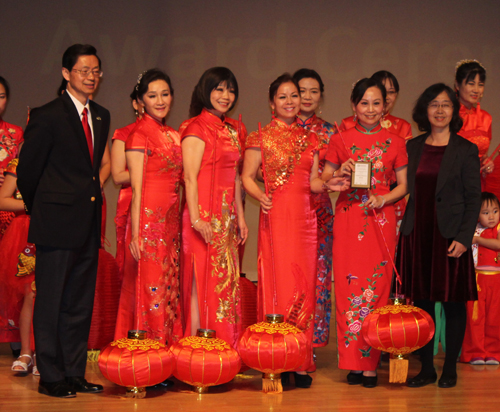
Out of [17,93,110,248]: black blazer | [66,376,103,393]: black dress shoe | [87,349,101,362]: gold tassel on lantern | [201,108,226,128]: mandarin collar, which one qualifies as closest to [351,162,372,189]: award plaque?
[201,108,226,128]: mandarin collar

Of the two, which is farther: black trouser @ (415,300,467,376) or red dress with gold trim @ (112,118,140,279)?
red dress with gold trim @ (112,118,140,279)

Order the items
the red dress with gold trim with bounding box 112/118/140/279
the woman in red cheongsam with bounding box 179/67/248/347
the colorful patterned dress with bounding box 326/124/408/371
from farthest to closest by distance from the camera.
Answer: the red dress with gold trim with bounding box 112/118/140/279, the colorful patterned dress with bounding box 326/124/408/371, the woman in red cheongsam with bounding box 179/67/248/347

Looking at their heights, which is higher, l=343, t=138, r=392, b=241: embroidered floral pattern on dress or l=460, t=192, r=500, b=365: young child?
l=343, t=138, r=392, b=241: embroidered floral pattern on dress

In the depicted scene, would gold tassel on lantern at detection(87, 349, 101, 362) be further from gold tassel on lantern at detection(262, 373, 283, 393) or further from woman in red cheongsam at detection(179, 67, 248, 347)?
gold tassel on lantern at detection(262, 373, 283, 393)

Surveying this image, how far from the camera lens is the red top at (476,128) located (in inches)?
173

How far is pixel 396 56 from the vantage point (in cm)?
688

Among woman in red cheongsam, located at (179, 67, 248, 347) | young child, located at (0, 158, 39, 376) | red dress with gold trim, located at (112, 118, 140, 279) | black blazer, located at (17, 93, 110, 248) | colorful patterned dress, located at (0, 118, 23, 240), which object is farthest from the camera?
colorful patterned dress, located at (0, 118, 23, 240)

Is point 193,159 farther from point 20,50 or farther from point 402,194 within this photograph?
point 20,50

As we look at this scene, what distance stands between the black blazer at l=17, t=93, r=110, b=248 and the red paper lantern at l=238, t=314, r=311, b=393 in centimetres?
93

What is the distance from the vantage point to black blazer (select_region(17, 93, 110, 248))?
309cm

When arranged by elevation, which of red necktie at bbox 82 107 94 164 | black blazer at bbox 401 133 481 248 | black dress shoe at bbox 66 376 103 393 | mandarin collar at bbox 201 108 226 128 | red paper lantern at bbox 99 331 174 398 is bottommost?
black dress shoe at bbox 66 376 103 393

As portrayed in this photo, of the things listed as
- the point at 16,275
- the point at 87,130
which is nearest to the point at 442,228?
the point at 87,130

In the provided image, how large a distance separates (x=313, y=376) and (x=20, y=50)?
4501 millimetres

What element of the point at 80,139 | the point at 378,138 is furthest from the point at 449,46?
the point at 80,139
